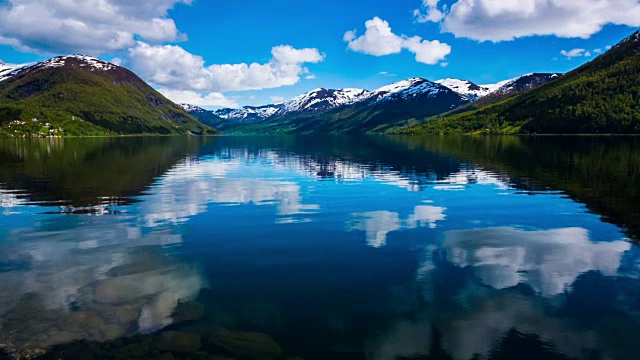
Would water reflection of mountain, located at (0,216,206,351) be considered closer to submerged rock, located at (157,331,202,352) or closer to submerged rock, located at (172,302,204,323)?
submerged rock, located at (172,302,204,323)

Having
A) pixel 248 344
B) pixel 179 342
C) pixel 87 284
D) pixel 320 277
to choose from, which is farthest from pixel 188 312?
pixel 320 277

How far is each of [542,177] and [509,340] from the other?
197 ft

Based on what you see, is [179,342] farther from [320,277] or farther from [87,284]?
[87,284]

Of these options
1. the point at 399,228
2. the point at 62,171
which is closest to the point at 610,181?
the point at 399,228

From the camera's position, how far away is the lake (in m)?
16.5

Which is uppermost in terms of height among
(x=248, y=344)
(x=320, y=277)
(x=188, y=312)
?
(x=320, y=277)

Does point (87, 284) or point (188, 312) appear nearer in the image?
point (188, 312)

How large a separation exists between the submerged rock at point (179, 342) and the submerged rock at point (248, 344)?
26.7 inches

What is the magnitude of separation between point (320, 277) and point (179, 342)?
30.0 ft

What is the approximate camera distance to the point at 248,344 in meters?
16.3

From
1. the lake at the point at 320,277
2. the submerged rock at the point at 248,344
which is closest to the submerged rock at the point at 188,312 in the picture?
the lake at the point at 320,277

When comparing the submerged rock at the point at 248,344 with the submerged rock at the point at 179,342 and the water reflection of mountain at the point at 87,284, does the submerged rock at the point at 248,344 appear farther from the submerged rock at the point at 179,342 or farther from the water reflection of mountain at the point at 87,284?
the water reflection of mountain at the point at 87,284

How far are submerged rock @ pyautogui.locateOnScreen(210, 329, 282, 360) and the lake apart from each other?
8cm

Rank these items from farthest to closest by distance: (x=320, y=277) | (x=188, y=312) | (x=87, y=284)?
(x=320, y=277), (x=87, y=284), (x=188, y=312)
